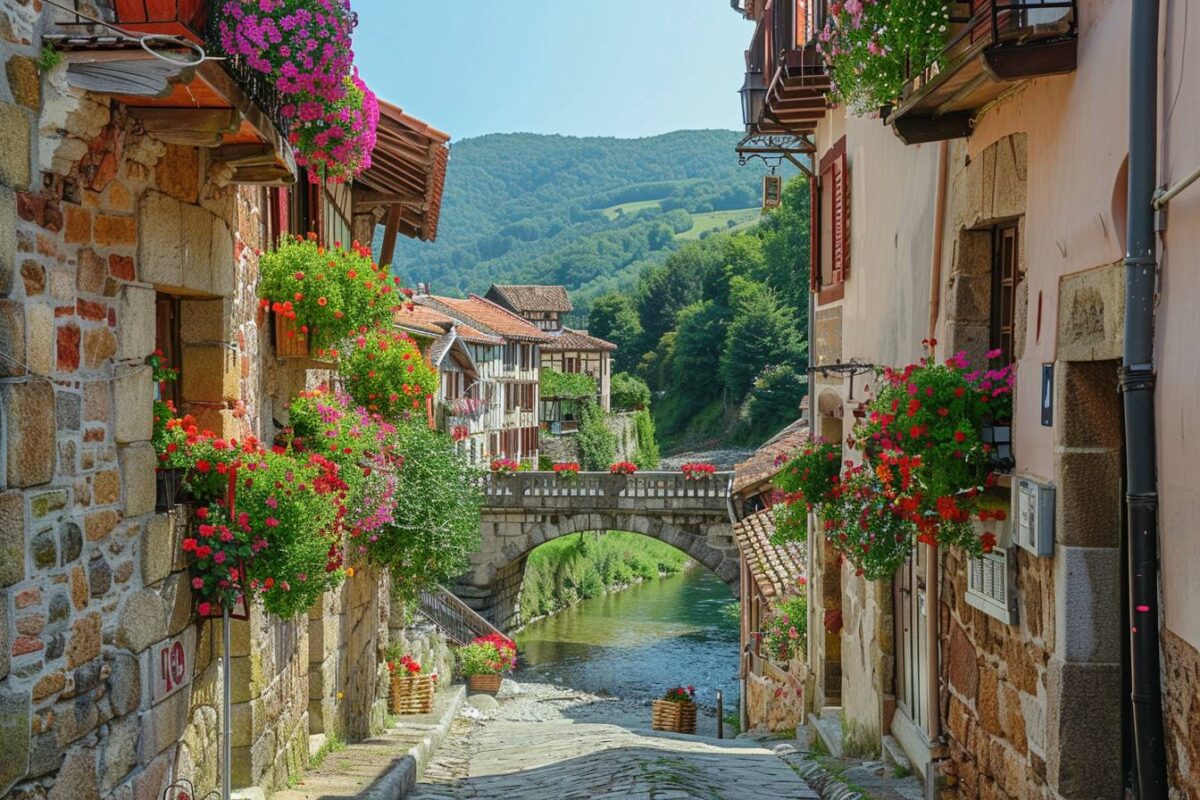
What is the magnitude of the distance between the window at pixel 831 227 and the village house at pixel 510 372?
3145cm

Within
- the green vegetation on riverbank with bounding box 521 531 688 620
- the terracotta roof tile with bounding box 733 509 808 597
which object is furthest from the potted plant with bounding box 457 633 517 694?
the green vegetation on riverbank with bounding box 521 531 688 620

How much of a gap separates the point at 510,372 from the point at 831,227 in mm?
37550

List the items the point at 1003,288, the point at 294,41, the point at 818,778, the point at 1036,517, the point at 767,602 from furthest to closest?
the point at 767,602 < the point at 818,778 < the point at 1003,288 < the point at 294,41 < the point at 1036,517

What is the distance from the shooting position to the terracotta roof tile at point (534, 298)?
75.3 metres

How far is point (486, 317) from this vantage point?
4972cm

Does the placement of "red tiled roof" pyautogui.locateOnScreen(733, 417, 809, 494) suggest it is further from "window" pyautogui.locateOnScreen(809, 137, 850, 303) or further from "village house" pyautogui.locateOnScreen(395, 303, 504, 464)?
"village house" pyautogui.locateOnScreen(395, 303, 504, 464)

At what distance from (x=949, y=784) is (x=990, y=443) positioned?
7.44 feet

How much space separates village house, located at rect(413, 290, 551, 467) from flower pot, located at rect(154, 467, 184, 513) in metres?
37.5

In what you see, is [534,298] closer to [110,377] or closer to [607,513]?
[607,513]

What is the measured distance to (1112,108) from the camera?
14.8ft

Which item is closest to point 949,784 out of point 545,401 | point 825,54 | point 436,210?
point 825,54

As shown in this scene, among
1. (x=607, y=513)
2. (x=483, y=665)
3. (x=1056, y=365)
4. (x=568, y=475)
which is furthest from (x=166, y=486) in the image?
(x=568, y=475)

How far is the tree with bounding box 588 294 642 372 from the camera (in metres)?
81.1

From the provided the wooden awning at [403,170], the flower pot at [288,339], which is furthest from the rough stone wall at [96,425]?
the wooden awning at [403,170]
